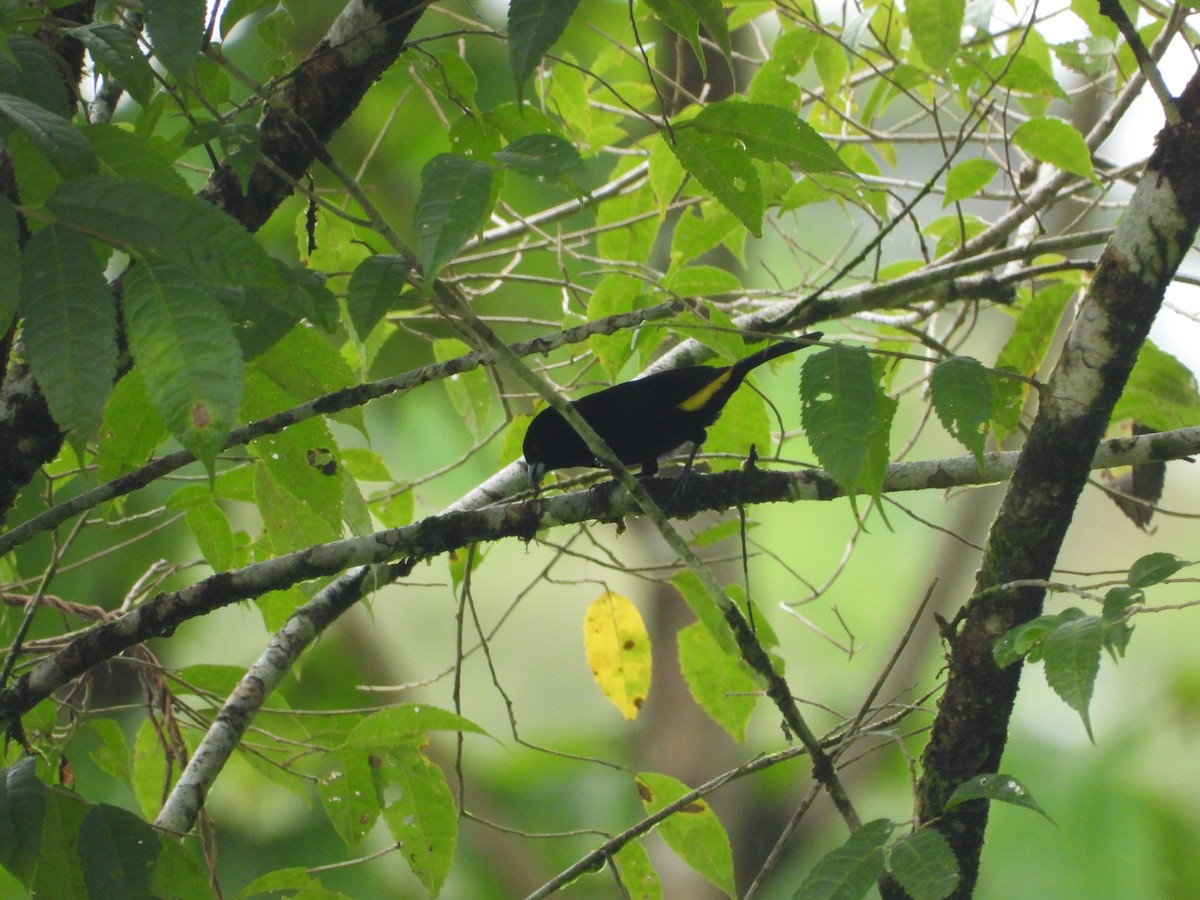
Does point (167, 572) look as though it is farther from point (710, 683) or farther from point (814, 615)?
point (814, 615)

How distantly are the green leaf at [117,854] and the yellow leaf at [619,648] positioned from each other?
4.12ft

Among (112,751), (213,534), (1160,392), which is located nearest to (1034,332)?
(1160,392)

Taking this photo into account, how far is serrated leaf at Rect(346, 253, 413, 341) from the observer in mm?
1163

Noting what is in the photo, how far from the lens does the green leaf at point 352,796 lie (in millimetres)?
1771

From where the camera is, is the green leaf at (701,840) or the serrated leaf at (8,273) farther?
the green leaf at (701,840)

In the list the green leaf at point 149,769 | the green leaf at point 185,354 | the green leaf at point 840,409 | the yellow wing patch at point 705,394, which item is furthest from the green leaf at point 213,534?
the yellow wing patch at point 705,394

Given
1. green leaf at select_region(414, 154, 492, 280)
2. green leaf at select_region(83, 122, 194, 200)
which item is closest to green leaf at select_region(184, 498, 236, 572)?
green leaf at select_region(83, 122, 194, 200)

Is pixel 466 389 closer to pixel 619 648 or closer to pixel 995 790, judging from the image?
pixel 619 648

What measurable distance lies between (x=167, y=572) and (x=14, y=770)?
3.28 ft

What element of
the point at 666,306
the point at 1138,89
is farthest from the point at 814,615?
the point at 666,306

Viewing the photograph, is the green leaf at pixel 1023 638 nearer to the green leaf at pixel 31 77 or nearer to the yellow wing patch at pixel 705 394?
the green leaf at pixel 31 77

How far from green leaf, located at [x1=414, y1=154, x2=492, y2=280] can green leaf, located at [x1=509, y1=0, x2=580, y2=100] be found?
0.38 feet

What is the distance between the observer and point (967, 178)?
1991 millimetres

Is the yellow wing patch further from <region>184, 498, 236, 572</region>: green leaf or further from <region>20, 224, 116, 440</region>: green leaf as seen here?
<region>20, 224, 116, 440</region>: green leaf
